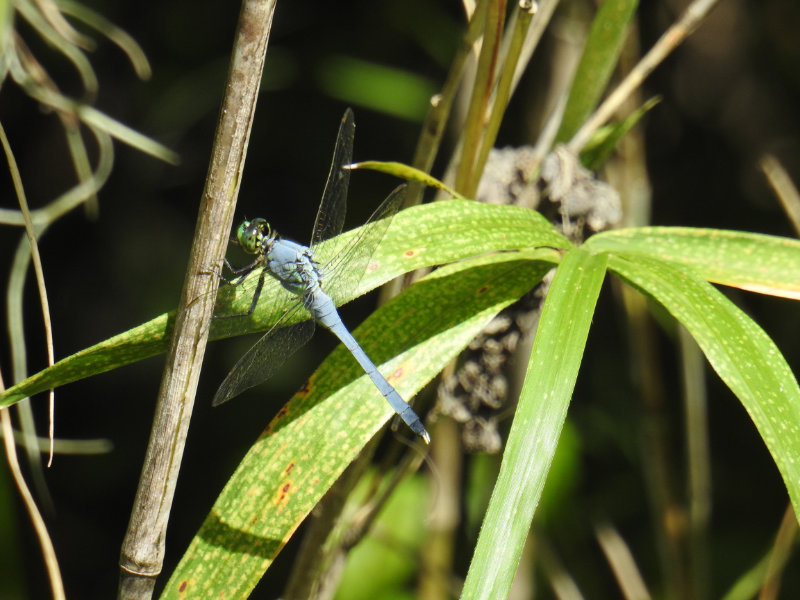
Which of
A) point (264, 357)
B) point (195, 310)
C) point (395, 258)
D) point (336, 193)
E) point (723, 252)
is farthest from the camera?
point (336, 193)

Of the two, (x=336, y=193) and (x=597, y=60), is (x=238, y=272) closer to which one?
(x=336, y=193)

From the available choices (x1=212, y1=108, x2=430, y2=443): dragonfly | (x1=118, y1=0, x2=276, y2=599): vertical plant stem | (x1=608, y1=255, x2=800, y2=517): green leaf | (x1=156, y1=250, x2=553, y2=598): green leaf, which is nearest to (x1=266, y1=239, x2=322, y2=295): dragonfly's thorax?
(x1=212, y1=108, x2=430, y2=443): dragonfly

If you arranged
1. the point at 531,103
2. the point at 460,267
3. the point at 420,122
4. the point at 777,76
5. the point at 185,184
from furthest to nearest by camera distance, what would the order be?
the point at 185,184, the point at 777,76, the point at 420,122, the point at 531,103, the point at 460,267

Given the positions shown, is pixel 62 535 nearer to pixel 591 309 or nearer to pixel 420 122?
pixel 420 122

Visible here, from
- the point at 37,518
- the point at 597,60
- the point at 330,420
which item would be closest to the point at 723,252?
the point at 597,60

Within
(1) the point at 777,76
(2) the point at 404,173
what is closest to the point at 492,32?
(2) the point at 404,173

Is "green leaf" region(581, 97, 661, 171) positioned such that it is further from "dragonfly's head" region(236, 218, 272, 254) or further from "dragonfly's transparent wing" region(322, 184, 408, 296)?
"dragonfly's head" region(236, 218, 272, 254)

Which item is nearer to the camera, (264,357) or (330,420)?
(330,420)

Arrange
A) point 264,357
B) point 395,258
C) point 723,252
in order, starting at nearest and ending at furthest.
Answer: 1. point 395,258
2. point 723,252
3. point 264,357
